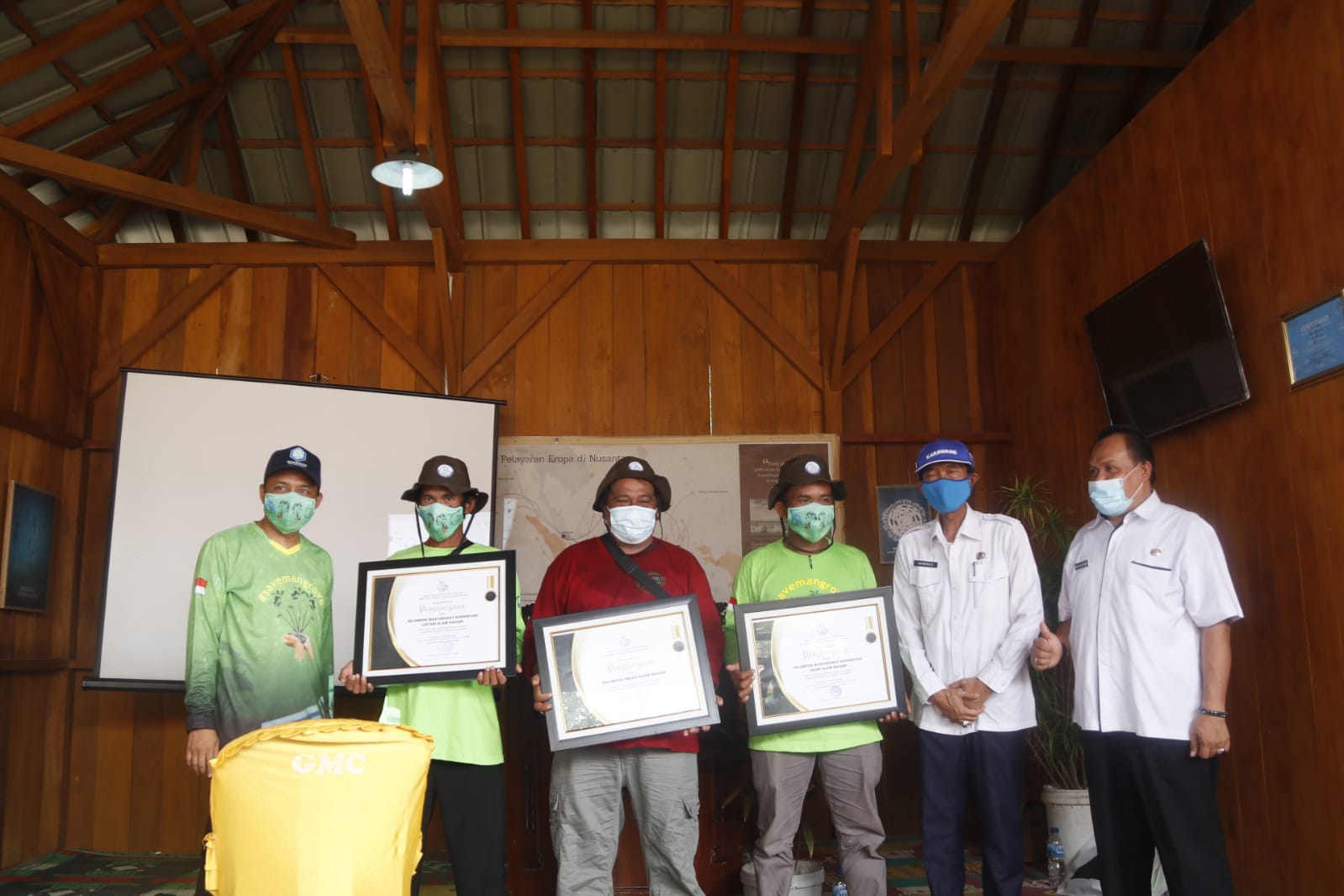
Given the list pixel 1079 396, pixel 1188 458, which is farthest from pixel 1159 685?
pixel 1079 396

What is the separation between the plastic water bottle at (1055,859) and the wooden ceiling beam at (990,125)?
3.63 metres

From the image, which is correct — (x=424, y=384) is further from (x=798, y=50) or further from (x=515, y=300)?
(x=798, y=50)

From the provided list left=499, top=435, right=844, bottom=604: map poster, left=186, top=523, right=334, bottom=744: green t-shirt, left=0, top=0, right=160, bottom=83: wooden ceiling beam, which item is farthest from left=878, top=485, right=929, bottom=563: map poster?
left=0, top=0, right=160, bottom=83: wooden ceiling beam

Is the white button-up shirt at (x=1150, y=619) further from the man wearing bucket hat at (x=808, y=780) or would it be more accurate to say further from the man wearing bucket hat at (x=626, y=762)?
the man wearing bucket hat at (x=626, y=762)

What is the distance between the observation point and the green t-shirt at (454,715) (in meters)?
3.20

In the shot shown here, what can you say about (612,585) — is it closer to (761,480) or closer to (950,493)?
(950,493)

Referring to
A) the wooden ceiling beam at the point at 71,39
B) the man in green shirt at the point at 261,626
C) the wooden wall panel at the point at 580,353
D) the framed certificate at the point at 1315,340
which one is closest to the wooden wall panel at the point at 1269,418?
the framed certificate at the point at 1315,340

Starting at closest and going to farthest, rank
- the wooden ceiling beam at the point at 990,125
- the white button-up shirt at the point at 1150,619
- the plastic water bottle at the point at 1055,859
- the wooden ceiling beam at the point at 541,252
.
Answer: the white button-up shirt at the point at 1150,619
the plastic water bottle at the point at 1055,859
the wooden ceiling beam at the point at 990,125
the wooden ceiling beam at the point at 541,252

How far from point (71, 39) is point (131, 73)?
1.40 feet

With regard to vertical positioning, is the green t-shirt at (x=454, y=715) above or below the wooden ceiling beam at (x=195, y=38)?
below

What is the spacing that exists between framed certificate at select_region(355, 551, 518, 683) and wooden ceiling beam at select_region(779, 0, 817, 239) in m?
3.83

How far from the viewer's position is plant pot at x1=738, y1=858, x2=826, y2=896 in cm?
403

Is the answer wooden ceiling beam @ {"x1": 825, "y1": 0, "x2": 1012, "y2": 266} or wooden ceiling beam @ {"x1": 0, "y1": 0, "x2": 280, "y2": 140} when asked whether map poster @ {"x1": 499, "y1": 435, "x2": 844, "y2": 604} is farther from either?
wooden ceiling beam @ {"x1": 0, "y1": 0, "x2": 280, "y2": 140}

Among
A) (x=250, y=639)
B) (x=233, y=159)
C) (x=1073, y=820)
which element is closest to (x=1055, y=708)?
(x=1073, y=820)
